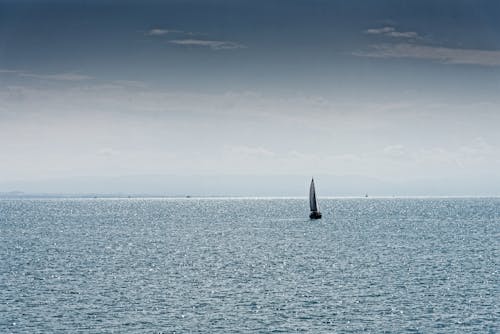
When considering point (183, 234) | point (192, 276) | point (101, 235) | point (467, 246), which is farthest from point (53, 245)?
point (467, 246)

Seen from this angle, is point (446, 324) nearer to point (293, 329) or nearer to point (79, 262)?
point (293, 329)

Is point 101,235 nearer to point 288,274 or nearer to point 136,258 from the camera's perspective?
point 136,258

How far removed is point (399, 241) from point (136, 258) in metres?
70.1

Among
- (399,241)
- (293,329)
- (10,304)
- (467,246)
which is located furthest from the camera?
(399,241)

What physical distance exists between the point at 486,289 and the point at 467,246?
6365 centimetres

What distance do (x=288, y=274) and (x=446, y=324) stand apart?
126 feet

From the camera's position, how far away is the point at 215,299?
86.1 meters

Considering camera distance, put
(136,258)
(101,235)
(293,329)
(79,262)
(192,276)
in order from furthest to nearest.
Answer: (101,235) → (136,258) → (79,262) → (192,276) → (293,329)

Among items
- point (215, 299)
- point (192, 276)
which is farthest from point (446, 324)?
point (192, 276)

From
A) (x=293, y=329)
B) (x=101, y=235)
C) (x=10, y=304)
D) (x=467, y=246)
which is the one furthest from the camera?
(x=101, y=235)

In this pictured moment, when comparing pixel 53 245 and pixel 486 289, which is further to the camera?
pixel 53 245

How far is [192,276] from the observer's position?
10588 cm

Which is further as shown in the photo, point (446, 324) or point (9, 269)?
point (9, 269)

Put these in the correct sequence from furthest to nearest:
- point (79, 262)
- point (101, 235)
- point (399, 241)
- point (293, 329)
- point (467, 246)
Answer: point (101, 235) < point (399, 241) < point (467, 246) < point (79, 262) < point (293, 329)
